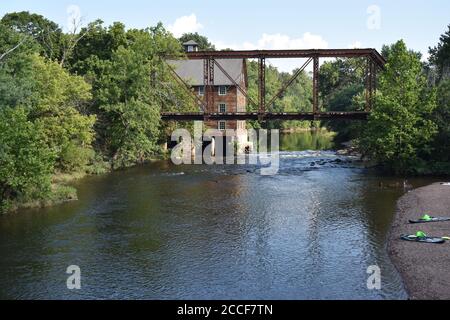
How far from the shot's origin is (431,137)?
4788 cm

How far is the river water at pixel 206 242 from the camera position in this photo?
20.0 metres

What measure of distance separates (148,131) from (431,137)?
29.9m

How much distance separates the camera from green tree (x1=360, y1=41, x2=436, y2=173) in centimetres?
4700

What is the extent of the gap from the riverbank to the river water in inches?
22.7

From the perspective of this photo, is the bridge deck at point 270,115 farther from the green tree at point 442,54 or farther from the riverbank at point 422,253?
the riverbank at point 422,253

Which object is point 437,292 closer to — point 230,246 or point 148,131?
point 230,246

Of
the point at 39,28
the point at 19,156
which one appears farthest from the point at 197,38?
the point at 19,156

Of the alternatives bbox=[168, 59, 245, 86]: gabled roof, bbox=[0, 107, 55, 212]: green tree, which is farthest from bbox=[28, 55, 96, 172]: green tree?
bbox=[168, 59, 245, 86]: gabled roof

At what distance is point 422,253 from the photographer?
2314 centimetres

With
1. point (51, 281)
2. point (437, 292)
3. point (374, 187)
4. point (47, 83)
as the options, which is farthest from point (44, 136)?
point (437, 292)

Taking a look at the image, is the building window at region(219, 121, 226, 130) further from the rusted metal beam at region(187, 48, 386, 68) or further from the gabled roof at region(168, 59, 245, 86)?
the rusted metal beam at region(187, 48, 386, 68)

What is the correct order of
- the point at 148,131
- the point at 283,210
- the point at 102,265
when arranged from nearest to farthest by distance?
the point at 102,265, the point at 283,210, the point at 148,131

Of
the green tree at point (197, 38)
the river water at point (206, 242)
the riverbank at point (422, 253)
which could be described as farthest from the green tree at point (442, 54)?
the green tree at point (197, 38)

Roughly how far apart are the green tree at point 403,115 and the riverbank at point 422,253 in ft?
43.3
